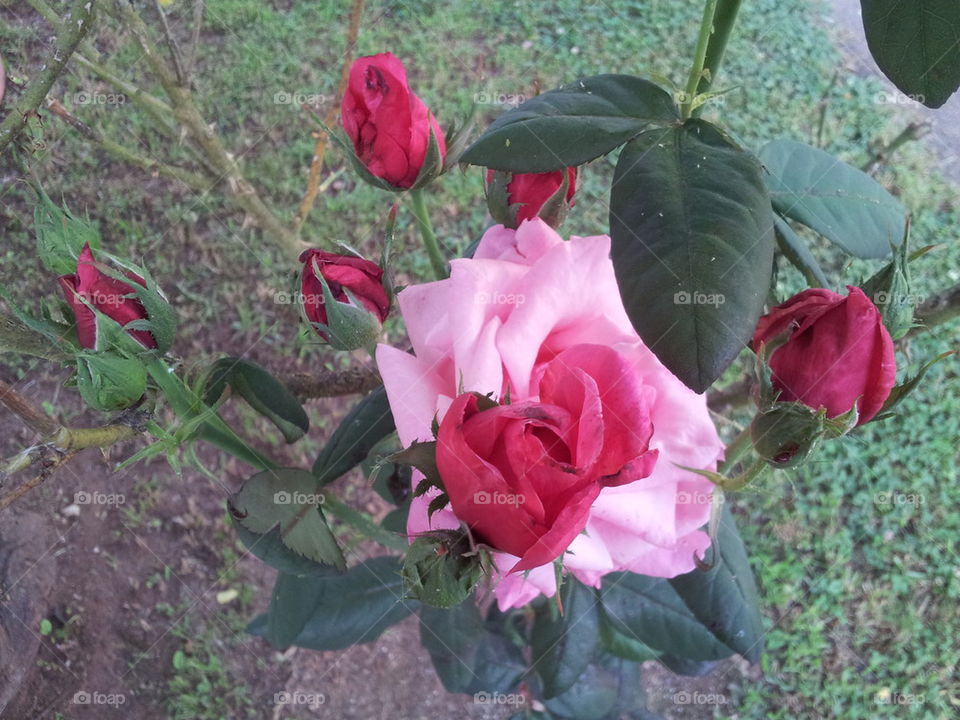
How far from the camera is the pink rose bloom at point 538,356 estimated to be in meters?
0.43

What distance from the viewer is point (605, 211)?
1.70 m

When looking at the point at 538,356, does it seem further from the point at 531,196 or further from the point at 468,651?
the point at 468,651

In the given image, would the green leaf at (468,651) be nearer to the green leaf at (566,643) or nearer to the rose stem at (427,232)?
the green leaf at (566,643)

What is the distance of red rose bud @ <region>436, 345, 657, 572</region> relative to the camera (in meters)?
0.34

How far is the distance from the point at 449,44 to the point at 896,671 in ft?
5.54
